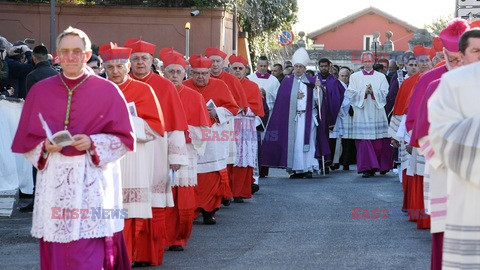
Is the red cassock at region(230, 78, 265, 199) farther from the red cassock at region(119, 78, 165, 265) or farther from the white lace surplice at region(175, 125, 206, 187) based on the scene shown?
the red cassock at region(119, 78, 165, 265)

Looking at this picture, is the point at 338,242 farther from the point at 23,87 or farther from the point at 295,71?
the point at 295,71

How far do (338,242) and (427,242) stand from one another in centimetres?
92

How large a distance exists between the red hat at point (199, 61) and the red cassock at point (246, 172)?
9.76 feet

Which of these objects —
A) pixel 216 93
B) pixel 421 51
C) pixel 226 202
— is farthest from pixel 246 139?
pixel 421 51

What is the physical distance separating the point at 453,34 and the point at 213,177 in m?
6.04

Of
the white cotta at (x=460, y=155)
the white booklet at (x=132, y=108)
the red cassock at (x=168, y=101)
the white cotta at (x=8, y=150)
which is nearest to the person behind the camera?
the white cotta at (x=460, y=155)

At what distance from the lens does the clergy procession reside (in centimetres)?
668

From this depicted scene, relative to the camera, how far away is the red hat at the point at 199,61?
1455 cm

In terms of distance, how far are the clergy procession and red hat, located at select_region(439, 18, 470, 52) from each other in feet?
0.04

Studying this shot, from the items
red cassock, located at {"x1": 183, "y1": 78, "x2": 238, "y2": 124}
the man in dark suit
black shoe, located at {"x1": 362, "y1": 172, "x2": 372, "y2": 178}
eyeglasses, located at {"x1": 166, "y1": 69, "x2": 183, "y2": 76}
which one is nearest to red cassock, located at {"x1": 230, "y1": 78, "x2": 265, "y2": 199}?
red cassock, located at {"x1": 183, "y1": 78, "x2": 238, "y2": 124}

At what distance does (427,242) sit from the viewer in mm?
12719

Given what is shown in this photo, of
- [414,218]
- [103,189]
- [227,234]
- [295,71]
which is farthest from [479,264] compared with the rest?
[295,71]

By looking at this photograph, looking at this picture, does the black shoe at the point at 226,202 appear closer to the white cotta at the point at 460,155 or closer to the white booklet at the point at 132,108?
the white booklet at the point at 132,108

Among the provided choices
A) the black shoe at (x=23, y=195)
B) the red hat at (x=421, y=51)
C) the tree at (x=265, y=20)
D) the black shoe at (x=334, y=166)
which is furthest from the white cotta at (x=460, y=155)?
the tree at (x=265, y=20)
